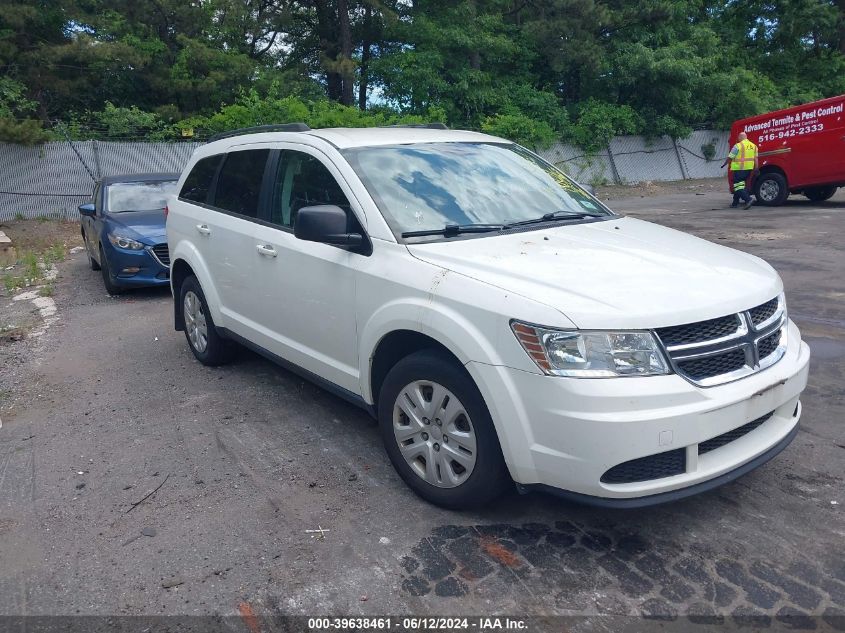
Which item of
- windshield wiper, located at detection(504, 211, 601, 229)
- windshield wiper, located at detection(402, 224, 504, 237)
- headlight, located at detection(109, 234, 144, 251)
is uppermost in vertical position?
windshield wiper, located at detection(504, 211, 601, 229)

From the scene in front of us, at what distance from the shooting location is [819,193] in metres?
16.8

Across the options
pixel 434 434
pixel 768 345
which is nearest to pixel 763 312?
pixel 768 345

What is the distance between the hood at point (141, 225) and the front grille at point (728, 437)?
7.72m

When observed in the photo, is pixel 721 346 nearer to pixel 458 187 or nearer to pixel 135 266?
pixel 458 187

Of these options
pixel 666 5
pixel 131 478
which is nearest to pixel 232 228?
pixel 131 478

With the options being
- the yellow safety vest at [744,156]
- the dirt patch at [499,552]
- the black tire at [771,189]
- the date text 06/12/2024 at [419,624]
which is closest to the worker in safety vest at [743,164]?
the yellow safety vest at [744,156]

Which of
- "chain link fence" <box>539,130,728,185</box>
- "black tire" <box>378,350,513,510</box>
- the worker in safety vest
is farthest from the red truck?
"black tire" <box>378,350,513,510</box>

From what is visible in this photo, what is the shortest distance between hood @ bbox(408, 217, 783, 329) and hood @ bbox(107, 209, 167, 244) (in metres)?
6.45

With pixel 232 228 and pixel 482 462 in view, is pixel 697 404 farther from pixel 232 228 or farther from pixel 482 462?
pixel 232 228

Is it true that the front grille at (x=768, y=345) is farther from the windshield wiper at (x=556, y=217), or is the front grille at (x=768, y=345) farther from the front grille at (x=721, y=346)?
the windshield wiper at (x=556, y=217)

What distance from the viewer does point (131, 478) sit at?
4070 millimetres

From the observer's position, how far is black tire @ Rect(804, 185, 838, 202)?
54.6 feet

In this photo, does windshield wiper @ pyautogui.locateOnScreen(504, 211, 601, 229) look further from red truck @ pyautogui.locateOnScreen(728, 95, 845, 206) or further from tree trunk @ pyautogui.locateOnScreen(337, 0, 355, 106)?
tree trunk @ pyautogui.locateOnScreen(337, 0, 355, 106)

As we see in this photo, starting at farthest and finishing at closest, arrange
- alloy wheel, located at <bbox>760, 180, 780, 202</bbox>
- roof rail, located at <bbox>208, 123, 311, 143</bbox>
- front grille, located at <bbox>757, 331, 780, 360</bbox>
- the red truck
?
alloy wheel, located at <bbox>760, 180, 780, 202</bbox>
the red truck
roof rail, located at <bbox>208, 123, 311, 143</bbox>
front grille, located at <bbox>757, 331, 780, 360</bbox>
